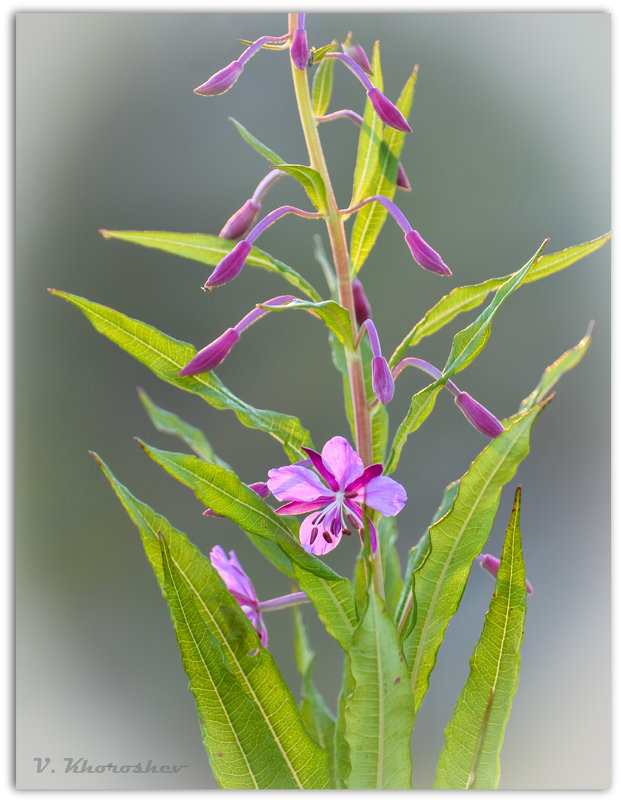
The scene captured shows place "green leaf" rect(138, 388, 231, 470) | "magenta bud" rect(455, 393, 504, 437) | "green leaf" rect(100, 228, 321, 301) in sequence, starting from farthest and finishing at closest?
"green leaf" rect(138, 388, 231, 470)
"green leaf" rect(100, 228, 321, 301)
"magenta bud" rect(455, 393, 504, 437)

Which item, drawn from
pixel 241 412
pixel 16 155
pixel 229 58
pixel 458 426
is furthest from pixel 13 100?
pixel 458 426

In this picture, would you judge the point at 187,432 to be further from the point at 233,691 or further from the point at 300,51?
the point at 300,51

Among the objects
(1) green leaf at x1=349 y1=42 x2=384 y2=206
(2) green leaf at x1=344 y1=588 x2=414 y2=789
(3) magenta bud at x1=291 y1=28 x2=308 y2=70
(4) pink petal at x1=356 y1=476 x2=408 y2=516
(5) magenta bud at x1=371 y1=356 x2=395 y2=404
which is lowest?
(2) green leaf at x1=344 y1=588 x2=414 y2=789

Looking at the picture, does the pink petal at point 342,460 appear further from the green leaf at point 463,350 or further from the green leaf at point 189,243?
the green leaf at point 189,243

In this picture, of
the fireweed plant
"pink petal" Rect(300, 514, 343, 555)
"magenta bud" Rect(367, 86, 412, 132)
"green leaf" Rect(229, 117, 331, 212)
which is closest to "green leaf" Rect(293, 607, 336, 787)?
the fireweed plant

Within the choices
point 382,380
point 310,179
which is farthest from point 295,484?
point 310,179

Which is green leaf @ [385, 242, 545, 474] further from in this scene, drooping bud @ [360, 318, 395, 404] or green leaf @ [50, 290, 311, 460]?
green leaf @ [50, 290, 311, 460]

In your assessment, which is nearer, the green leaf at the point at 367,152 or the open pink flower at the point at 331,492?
the open pink flower at the point at 331,492

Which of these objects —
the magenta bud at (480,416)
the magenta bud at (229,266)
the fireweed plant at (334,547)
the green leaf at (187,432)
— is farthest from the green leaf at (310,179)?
the green leaf at (187,432)
